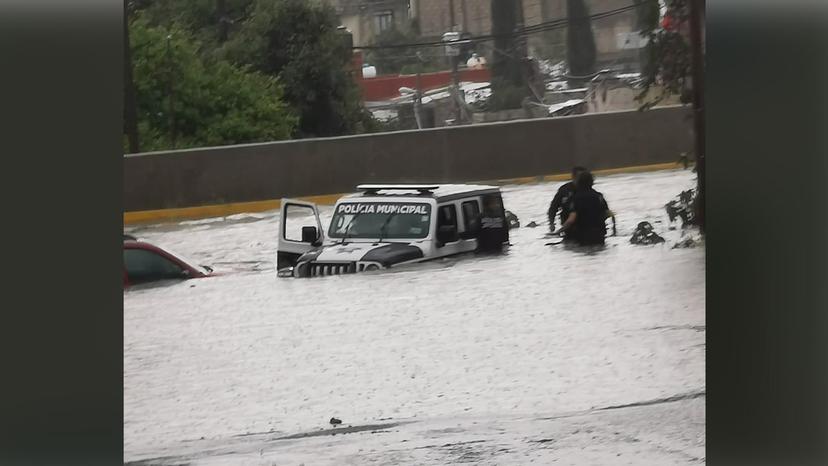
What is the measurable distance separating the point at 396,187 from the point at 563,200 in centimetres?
90

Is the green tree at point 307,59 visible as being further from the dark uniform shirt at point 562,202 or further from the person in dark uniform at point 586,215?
the person in dark uniform at point 586,215

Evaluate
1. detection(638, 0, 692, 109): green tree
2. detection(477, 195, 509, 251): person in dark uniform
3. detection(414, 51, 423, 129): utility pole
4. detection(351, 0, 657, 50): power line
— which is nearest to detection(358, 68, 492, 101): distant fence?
detection(414, 51, 423, 129): utility pole

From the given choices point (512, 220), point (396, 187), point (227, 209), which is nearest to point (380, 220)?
point (396, 187)

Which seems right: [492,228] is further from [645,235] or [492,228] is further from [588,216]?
[645,235]

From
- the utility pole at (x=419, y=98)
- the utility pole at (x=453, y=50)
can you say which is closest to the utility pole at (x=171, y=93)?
the utility pole at (x=419, y=98)

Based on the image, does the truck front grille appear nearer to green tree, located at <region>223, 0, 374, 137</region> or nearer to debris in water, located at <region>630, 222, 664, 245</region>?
green tree, located at <region>223, 0, 374, 137</region>

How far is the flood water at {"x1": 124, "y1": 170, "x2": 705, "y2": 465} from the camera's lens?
647 centimetres

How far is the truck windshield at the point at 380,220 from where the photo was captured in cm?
655

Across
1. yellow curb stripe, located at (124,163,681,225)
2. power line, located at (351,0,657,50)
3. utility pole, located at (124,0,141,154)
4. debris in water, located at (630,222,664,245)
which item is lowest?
debris in water, located at (630,222,664,245)

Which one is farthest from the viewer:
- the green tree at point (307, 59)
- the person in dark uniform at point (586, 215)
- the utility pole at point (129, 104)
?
the person in dark uniform at point (586, 215)

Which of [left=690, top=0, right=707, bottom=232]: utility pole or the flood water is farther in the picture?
[left=690, top=0, right=707, bottom=232]: utility pole

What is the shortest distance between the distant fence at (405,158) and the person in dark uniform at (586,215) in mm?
127
